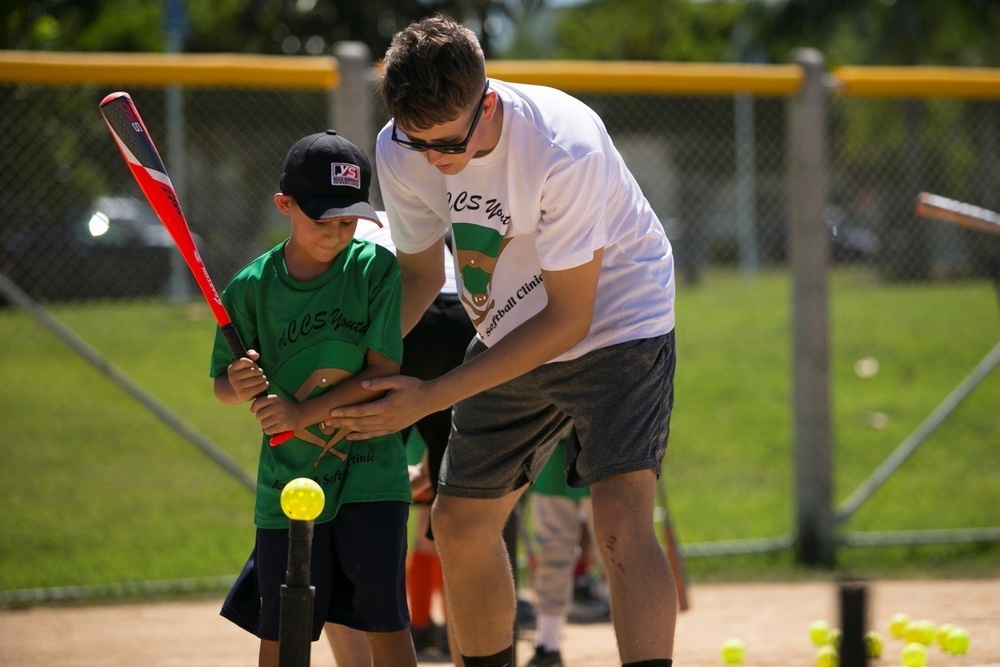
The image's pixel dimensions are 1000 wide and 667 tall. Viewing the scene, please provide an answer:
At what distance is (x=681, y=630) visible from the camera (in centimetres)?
465

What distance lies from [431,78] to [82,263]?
19.1 feet

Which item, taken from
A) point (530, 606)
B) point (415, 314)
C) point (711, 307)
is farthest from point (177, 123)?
point (711, 307)

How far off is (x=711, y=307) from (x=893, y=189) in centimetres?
219

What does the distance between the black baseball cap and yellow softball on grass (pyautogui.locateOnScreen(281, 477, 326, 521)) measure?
0.74 m

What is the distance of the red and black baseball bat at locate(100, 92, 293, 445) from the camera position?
2.67 metres

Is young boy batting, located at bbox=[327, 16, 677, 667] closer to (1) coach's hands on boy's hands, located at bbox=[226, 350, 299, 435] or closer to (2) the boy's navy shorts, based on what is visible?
(1) coach's hands on boy's hands, located at bbox=[226, 350, 299, 435]

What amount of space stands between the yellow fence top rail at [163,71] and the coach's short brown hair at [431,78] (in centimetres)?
265

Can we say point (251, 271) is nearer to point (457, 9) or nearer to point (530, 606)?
point (530, 606)

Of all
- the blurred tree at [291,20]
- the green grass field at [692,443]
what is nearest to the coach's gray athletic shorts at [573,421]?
the green grass field at [692,443]

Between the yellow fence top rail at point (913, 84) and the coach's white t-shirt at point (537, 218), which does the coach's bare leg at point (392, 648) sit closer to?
the coach's white t-shirt at point (537, 218)

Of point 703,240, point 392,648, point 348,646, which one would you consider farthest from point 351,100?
point 703,240

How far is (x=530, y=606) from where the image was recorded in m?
4.77

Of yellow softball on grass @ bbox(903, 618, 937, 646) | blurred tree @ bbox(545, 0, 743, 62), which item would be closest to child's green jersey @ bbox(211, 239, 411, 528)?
yellow softball on grass @ bbox(903, 618, 937, 646)

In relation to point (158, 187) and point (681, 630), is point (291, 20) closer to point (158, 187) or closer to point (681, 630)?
point (681, 630)
